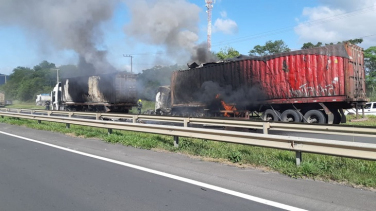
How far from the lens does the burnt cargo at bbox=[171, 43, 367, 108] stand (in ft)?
43.9

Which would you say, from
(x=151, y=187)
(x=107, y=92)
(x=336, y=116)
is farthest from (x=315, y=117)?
(x=107, y=92)

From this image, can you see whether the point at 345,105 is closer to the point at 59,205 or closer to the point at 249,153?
the point at 249,153

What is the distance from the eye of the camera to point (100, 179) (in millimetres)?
5777

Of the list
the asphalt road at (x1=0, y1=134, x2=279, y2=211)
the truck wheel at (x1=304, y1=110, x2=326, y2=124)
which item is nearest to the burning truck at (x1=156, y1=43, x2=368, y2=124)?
the truck wheel at (x1=304, y1=110, x2=326, y2=124)

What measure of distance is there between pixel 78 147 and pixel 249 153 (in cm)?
495

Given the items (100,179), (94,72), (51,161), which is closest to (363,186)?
(100,179)

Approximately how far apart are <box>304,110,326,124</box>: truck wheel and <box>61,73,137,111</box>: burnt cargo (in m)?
12.8

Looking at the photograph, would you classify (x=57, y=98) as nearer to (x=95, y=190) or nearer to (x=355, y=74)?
(x=355, y=74)

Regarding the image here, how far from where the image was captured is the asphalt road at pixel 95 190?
445 centimetres

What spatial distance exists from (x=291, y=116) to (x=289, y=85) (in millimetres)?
1435

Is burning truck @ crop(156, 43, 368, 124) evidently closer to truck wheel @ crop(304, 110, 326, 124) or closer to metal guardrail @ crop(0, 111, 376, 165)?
truck wheel @ crop(304, 110, 326, 124)

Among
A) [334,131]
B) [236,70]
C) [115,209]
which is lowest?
[115,209]

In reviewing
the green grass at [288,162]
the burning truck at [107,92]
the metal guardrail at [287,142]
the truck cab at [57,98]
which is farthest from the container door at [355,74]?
the truck cab at [57,98]

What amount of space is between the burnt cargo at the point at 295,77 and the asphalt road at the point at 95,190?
32.6 feet
